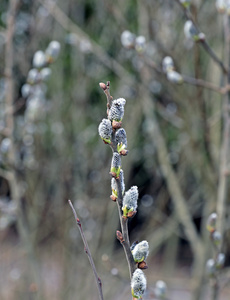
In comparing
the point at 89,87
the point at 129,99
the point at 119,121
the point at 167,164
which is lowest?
the point at 119,121

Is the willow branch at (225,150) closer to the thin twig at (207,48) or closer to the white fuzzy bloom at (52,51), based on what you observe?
the thin twig at (207,48)

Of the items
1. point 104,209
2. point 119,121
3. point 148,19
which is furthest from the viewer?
point 104,209

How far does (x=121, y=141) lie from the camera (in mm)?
791

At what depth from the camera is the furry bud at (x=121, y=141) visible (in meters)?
0.78

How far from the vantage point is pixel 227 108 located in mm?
1834

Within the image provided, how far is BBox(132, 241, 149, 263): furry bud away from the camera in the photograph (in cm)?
80

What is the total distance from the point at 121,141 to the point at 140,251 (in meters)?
0.22

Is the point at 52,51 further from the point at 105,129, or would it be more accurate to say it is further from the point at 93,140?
the point at 93,140

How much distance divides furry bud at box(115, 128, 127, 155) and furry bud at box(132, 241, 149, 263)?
0.19 metres

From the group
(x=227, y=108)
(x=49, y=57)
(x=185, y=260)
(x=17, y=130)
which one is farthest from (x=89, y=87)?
(x=185, y=260)

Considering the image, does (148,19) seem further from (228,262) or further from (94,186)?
(228,262)

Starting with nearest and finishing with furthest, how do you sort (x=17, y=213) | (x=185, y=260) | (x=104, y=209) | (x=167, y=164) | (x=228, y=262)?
(x=17, y=213) → (x=167, y=164) → (x=104, y=209) → (x=228, y=262) → (x=185, y=260)

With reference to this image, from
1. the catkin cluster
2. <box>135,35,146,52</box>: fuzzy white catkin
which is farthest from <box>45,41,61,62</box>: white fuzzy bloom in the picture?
the catkin cluster

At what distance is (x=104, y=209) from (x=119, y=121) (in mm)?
2678
